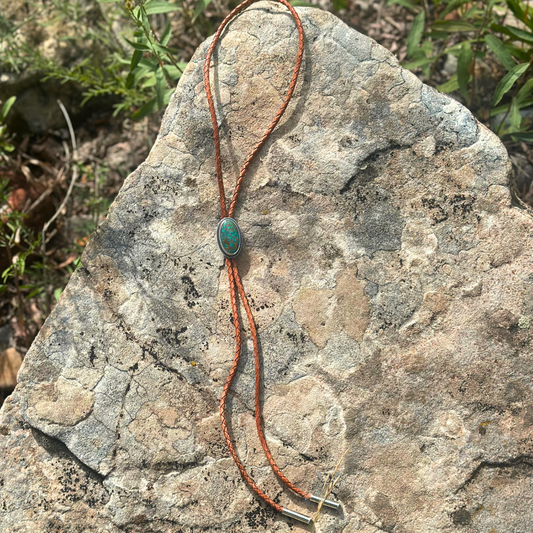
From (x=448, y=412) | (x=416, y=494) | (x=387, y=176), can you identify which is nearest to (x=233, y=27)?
(x=387, y=176)

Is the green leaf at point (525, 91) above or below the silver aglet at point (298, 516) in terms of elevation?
above

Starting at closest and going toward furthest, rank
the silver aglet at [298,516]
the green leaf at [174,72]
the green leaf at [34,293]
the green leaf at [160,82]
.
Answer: the silver aglet at [298,516] → the green leaf at [160,82] → the green leaf at [174,72] → the green leaf at [34,293]

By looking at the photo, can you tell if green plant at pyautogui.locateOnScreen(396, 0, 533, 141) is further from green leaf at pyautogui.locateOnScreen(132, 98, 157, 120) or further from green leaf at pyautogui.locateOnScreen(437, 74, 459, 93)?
green leaf at pyautogui.locateOnScreen(132, 98, 157, 120)

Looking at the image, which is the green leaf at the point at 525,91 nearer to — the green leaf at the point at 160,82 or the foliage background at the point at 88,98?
the foliage background at the point at 88,98

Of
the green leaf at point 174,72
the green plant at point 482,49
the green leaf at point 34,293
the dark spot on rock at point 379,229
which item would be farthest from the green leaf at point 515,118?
the green leaf at point 34,293

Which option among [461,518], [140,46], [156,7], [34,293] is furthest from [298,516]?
[156,7]

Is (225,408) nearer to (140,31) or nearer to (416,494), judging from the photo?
(416,494)
